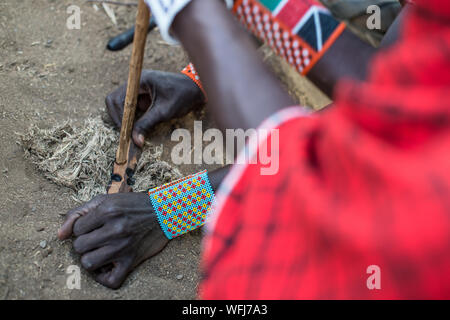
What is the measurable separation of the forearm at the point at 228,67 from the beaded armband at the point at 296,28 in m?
0.22

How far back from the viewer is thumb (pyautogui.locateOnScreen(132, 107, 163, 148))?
1.83 metres

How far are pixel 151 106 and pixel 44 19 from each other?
29.5 inches

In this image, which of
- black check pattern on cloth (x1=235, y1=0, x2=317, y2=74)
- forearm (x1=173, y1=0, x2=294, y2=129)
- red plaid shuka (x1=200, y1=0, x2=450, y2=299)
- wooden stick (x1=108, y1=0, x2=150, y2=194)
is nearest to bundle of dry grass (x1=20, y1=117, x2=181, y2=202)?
wooden stick (x1=108, y1=0, x2=150, y2=194)

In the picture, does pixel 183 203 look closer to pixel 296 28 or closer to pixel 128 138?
pixel 128 138

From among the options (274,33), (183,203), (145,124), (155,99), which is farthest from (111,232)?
(274,33)

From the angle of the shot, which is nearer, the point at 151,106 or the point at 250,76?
the point at 250,76

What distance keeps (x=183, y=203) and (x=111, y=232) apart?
0.78 feet

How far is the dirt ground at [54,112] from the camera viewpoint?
1424 millimetres

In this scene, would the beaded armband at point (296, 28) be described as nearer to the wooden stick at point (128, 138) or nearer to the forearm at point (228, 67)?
the forearm at point (228, 67)

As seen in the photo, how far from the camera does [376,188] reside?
54cm

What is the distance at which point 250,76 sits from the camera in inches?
31.8
